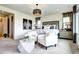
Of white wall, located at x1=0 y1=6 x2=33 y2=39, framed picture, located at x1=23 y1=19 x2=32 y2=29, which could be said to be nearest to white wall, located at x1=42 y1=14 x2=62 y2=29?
framed picture, located at x1=23 y1=19 x2=32 y2=29

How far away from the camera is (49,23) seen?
3633 millimetres

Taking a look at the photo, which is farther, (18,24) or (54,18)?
(18,24)

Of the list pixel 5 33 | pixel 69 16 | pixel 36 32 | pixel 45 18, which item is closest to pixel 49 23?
pixel 45 18

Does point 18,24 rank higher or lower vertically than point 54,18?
lower

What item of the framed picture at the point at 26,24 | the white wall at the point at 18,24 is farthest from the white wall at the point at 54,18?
the white wall at the point at 18,24

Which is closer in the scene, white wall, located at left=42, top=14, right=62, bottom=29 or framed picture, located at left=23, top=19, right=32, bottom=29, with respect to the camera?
white wall, located at left=42, top=14, right=62, bottom=29

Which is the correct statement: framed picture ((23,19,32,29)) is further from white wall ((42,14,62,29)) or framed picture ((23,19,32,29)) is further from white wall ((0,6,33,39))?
white wall ((42,14,62,29))

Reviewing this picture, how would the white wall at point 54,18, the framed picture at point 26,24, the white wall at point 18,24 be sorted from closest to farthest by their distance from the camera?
the white wall at point 54,18
the framed picture at point 26,24
the white wall at point 18,24

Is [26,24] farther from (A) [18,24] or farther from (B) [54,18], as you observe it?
A: (B) [54,18]

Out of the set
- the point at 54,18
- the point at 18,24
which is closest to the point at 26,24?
the point at 18,24

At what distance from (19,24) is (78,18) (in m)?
3.21

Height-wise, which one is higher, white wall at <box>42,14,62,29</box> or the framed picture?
white wall at <box>42,14,62,29</box>

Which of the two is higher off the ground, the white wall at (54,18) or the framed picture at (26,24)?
the white wall at (54,18)

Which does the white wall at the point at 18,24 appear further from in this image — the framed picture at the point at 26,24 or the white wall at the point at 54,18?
the white wall at the point at 54,18
